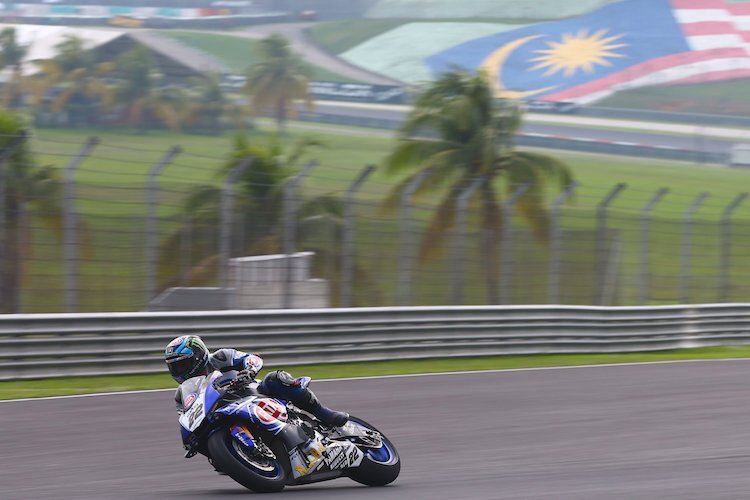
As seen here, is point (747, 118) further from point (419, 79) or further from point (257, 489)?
point (257, 489)

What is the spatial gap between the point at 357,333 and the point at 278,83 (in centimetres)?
5608

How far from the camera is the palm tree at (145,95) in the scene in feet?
217

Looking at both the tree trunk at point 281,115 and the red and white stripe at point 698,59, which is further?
the red and white stripe at point 698,59

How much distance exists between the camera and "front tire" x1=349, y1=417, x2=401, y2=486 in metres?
6.75

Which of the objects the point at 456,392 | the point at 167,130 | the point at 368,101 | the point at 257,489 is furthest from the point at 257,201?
the point at 368,101

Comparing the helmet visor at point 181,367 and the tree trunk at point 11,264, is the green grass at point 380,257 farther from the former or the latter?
the helmet visor at point 181,367

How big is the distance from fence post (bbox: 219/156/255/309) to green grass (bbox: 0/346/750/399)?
1.44 m

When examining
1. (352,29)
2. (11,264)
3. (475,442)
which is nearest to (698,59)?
(352,29)

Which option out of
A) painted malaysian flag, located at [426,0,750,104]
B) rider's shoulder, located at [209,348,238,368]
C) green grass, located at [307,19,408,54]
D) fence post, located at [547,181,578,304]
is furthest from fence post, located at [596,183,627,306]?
green grass, located at [307,19,408,54]

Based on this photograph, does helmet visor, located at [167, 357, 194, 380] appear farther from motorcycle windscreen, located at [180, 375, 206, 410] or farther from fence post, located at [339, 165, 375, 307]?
fence post, located at [339, 165, 375, 307]

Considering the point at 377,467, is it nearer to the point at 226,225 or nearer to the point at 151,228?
the point at 151,228

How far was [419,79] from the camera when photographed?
3140 inches

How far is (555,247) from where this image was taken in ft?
55.0

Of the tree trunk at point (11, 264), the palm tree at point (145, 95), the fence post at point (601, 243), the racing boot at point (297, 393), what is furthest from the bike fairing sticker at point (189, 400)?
the palm tree at point (145, 95)
